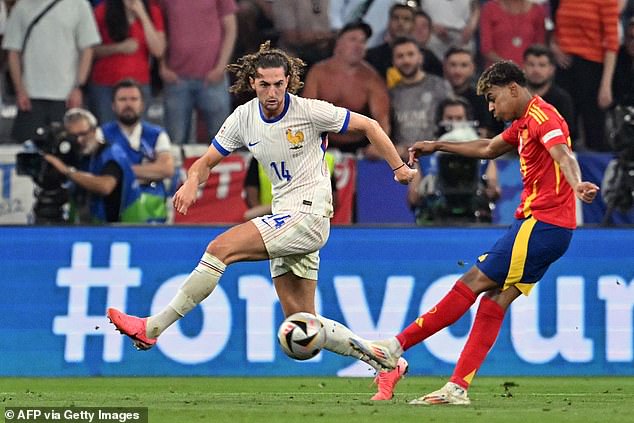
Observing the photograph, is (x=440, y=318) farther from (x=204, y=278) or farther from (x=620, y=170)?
(x=620, y=170)

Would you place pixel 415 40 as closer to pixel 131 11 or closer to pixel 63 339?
pixel 131 11

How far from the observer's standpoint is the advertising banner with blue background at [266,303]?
40.3 feet

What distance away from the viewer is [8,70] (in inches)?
589

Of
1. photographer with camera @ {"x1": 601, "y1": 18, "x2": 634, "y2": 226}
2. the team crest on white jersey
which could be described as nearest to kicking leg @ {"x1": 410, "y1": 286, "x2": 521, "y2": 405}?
the team crest on white jersey

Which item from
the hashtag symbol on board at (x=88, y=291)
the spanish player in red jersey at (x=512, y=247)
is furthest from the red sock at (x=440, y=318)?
the hashtag symbol on board at (x=88, y=291)

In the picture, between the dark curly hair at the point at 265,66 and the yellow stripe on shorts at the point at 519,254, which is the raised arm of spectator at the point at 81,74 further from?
the yellow stripe on shorts at the point at 519,254

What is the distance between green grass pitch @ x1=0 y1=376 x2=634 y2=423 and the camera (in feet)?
25.9

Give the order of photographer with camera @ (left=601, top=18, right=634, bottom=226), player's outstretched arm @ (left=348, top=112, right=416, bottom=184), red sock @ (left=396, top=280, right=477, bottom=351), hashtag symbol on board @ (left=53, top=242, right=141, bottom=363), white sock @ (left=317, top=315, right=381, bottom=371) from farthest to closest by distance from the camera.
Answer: photographer with camera @ (left=601, top=18, right=634, bottom=226) → hashtag symbol on board @ (left=53, top=242, right=141, bottom=363) → red sock @ (left=396, top=280, right=477, bottom=351) → player's outstretched arm @ (left=348, top=112, right=416, bottom=184) → white sock @ (left=317, top=315, right=381, bottom=371)

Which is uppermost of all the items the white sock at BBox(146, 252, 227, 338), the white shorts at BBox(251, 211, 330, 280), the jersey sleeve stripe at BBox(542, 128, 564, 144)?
the jersey sleeve stripe at BBox(542, 128, 564, 144)

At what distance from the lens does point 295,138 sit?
8.87m

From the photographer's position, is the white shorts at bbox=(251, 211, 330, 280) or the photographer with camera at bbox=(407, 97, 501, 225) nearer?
the white shorts at bbox=(251, 211, 330, 280)

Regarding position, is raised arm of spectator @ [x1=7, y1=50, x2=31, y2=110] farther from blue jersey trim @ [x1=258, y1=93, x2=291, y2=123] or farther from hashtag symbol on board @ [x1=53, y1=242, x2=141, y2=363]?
blue jersey trim @ [x1=258, y1=93, x2=291, y2=123]

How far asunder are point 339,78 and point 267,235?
6.42 meters

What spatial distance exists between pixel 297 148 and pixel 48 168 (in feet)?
18.1
